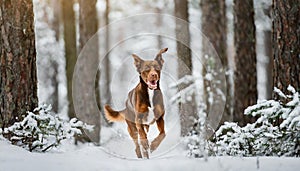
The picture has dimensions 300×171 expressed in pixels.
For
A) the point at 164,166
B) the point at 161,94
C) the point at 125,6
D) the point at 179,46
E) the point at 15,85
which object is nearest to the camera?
the point at 164,166

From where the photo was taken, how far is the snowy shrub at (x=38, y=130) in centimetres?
655

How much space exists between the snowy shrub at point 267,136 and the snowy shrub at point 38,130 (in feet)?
6.73

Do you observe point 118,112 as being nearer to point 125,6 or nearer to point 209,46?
point 209,46

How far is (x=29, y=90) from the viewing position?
7.17 m

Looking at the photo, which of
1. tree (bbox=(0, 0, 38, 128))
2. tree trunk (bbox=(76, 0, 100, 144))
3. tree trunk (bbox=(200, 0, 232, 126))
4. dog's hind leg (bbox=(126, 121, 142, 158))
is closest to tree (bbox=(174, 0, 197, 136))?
tree trunk (bbox=(200, 0, 232, 126))

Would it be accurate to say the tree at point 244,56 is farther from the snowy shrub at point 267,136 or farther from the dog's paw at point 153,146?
the dog's paw at point 153,146

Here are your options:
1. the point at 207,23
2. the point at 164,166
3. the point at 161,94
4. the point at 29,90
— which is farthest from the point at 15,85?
the point at 207,23

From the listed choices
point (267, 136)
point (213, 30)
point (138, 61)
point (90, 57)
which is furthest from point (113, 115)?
point (213, 30)

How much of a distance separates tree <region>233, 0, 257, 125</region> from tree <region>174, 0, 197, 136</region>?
1.16 meters

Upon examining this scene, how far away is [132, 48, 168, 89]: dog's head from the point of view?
602 cm

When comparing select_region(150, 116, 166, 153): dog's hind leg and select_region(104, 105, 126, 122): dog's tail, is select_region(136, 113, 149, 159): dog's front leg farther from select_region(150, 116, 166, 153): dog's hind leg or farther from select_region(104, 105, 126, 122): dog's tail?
select_region(104, 105, 126, 122): dog's tail

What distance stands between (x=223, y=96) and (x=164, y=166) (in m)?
9.46

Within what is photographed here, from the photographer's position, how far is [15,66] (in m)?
7.10

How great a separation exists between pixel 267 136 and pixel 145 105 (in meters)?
1.57
